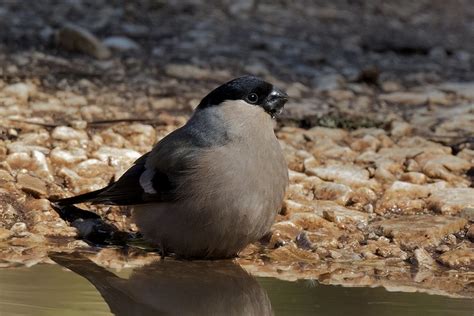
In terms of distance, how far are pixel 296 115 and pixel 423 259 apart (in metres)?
2.77

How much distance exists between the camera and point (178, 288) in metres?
5.27

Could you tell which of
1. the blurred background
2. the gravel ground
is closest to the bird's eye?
the gravel ground

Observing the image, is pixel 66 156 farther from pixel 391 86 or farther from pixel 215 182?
pixel 391 86

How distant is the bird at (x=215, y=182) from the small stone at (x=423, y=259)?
82cm

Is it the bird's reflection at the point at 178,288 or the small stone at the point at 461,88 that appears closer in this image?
the bird's reflection at the point at 178,288

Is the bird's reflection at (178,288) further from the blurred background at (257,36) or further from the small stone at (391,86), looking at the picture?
the small stone at (391,86)

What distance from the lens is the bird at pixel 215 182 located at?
223 inches

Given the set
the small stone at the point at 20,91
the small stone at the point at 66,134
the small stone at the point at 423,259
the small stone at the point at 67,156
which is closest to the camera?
the small stone at the point at 423,259

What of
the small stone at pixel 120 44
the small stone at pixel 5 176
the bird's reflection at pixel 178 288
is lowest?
the bird's reflection at pixel 178 288

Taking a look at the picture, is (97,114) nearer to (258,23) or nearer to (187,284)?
(187,284)

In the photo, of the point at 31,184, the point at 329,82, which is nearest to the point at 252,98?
the point at 31,184

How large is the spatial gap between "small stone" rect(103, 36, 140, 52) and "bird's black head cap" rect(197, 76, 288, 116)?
13.1 feet

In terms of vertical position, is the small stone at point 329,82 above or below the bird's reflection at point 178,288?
above

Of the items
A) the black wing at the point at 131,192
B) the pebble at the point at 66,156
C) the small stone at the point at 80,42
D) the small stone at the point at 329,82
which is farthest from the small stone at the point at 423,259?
the small stone at the point at 80,42
